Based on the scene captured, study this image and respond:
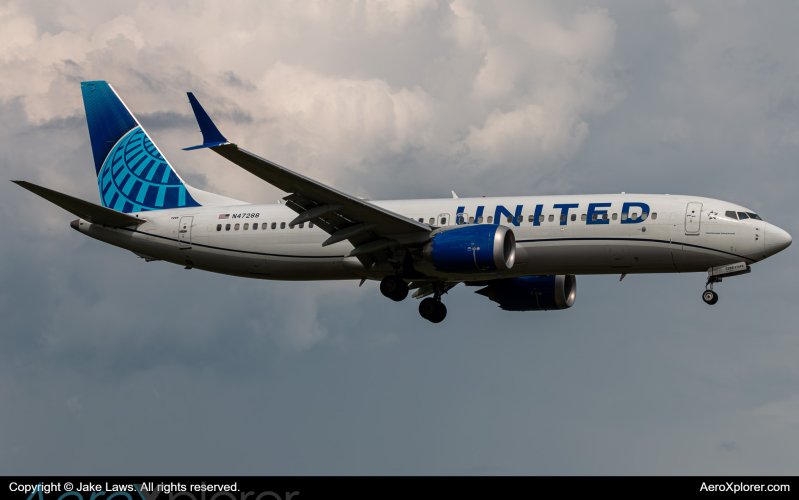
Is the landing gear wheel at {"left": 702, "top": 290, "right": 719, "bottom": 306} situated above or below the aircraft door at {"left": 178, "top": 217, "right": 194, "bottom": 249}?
below

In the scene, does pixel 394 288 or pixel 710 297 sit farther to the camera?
pixel 394 288

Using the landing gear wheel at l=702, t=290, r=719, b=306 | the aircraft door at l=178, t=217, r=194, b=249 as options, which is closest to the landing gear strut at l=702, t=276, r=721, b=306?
the landing gear wheel at l=702, t=290, r=719, b=306

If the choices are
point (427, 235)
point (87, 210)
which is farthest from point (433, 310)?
point (87, 210)

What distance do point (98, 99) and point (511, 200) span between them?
2103 cm

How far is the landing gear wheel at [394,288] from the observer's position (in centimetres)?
3544

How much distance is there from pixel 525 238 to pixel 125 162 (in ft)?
64.3

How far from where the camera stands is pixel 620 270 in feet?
110

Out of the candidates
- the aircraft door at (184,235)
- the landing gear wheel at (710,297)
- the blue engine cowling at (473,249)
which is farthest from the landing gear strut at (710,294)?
the aircraft door at (184,235)

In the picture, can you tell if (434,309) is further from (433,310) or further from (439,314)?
(439,314)

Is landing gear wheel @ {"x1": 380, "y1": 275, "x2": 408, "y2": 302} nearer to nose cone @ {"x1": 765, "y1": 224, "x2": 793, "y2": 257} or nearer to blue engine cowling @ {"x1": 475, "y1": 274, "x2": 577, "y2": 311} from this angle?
blue engine cowling @ {"x1": 475, "y1": 274, "x2": 577, "y2": 311}

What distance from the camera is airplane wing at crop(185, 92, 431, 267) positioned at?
99.9 feet

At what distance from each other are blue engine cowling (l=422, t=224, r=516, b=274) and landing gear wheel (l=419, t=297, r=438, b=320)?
621 cm

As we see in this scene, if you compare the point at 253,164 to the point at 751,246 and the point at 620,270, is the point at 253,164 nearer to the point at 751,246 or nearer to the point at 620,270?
the point at 620,270

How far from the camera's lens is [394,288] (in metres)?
35.5
